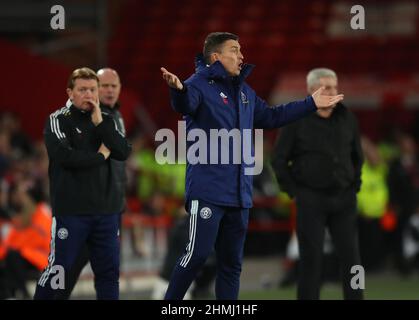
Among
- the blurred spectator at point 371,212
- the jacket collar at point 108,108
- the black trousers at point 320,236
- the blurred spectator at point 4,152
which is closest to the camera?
the black trousers at point 320,236

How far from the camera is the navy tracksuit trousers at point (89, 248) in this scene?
7.52 m

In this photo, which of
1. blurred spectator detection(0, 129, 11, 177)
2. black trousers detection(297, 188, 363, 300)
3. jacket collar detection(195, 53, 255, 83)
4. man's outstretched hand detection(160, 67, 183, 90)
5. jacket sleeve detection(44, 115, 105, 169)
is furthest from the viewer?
blurred spectator detection(0, 129, 11, 177)

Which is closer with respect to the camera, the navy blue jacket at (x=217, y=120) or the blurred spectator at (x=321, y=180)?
the navy blue jacket at (x=217, y=120)

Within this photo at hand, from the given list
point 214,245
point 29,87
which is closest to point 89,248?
point 214,245

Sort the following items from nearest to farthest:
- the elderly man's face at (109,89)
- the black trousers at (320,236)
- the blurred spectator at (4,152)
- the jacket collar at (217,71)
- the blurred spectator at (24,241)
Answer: the jacket collar at (217,71)
the black trousers at (320,236)
the elderly man's face at (109,89)
the blurred spectator at (24,241)
the blurred spectator at (4,152)

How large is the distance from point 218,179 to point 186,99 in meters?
0.58

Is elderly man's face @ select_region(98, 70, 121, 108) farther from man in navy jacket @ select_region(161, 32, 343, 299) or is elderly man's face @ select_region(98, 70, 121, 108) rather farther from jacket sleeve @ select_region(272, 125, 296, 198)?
man in navy jacket @ select_region(161, 32, 343, 299)

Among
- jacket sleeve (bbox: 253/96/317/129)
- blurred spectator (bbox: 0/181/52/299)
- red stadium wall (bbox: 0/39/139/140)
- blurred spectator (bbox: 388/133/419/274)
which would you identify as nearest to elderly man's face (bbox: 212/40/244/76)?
jacket sleeve (bbox: 253/96/317/129)

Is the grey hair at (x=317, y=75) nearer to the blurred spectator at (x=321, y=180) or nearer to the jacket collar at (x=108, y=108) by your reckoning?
the blurred spectator at (x=321, y=180)

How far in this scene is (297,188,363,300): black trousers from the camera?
8406 mm

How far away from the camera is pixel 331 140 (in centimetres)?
855

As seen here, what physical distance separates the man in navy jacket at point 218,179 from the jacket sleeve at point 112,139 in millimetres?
597

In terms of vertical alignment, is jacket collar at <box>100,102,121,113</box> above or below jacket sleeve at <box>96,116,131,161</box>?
above

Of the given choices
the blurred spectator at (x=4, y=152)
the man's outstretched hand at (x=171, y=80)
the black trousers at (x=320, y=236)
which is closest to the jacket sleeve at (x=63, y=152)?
the man's outstretched hand at (x=171, y=80)
